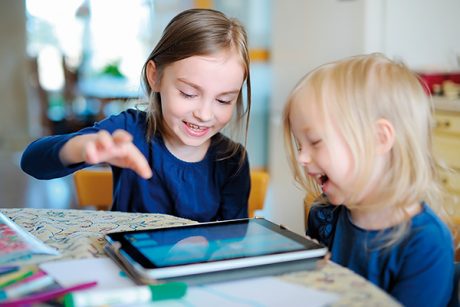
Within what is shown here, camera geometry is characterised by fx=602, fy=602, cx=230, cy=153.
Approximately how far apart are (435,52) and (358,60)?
92.8 inches

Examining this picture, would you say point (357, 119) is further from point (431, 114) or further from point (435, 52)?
point (435, 52)

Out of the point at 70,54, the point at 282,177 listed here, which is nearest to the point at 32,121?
the point at 70,54

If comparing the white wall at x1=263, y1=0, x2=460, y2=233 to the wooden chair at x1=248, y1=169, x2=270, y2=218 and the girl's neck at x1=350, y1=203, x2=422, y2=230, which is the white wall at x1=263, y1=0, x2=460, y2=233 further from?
the girl's neck at x1=350, y1=203, x2=422, y2=230

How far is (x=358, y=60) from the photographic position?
0.84 meters


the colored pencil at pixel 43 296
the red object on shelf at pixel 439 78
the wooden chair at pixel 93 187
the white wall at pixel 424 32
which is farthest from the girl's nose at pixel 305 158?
the white wall at pixel 424 32

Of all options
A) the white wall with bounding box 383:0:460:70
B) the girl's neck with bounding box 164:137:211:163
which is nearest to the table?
the girl's neck with bounding box 164:137:211:163

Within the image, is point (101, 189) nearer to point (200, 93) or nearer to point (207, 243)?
point (200, 93)

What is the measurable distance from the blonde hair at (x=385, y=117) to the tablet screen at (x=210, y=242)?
14cm

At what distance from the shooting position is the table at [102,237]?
639 mm

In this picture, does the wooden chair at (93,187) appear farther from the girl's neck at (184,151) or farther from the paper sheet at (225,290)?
the paper sheet at (225,290)

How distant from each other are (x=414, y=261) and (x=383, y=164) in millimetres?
137

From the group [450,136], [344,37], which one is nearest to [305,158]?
[450,136]

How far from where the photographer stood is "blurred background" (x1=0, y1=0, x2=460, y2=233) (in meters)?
2.90

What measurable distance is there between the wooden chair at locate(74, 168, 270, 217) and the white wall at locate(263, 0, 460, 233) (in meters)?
1.20
